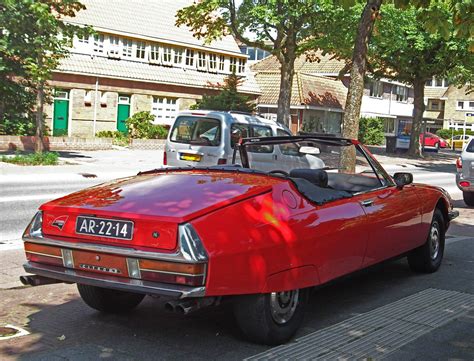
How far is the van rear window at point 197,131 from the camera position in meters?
13.9

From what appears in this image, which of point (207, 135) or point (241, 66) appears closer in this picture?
point (207, 135)

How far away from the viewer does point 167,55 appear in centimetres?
4009

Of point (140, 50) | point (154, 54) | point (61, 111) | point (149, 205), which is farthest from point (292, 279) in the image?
point (154, 54)

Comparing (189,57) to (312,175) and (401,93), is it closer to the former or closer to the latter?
(401,93)

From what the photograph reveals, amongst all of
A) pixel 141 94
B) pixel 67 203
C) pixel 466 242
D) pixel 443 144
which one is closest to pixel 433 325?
pixel 67 203

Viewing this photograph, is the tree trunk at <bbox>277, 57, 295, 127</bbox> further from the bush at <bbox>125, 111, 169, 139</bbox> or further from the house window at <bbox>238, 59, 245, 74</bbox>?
the house window at <bbox>238, 59, 245, 74</bbox>

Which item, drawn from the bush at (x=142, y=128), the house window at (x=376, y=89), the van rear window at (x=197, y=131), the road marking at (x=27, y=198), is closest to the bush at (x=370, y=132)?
the house window at (x=376, y=89)

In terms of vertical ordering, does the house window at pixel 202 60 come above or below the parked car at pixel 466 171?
above

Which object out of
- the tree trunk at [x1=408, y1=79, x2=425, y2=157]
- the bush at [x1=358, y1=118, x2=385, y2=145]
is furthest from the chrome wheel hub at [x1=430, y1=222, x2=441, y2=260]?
the bush at [x1=358, y1=118, x2=385, y2=145]

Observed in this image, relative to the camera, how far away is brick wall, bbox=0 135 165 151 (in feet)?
83.0

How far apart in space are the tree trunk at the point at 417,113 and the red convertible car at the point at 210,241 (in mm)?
34153

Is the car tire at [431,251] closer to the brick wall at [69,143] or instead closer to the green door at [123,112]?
the brick wall at [69,143]

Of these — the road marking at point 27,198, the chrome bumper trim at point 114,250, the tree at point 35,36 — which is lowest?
the road marking at point 27,198

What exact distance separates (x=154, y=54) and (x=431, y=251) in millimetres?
34029
